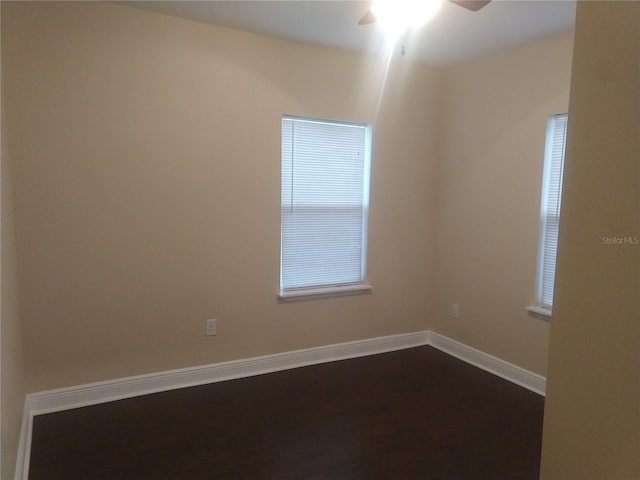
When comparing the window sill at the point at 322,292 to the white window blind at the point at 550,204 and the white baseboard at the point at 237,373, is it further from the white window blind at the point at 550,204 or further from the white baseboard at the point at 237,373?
the white window blind at the point at 550,204

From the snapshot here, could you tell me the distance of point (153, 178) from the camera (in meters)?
2.59

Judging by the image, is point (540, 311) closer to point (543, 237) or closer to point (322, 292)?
point (543, 237)

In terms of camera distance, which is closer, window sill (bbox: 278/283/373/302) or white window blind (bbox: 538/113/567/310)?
white window blind (bbox: 538/113/567/310)

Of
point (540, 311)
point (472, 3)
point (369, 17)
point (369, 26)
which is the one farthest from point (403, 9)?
point (540, 311)

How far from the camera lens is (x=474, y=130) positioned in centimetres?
329

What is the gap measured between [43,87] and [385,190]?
2490mm

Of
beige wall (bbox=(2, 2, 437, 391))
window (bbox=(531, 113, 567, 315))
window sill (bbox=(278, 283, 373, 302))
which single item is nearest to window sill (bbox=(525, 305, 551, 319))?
window (bbox=(531, 113, 567, 315))

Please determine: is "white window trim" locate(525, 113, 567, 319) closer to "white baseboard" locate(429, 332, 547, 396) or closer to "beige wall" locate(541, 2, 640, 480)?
"white baseboard" locate(429, 332, 547, 396)

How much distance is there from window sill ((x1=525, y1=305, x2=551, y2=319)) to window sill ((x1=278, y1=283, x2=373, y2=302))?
1.23m

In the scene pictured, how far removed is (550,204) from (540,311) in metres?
0.77

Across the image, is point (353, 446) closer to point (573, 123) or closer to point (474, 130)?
point (573, 123)

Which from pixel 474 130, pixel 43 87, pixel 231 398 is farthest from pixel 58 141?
pixel 474 130

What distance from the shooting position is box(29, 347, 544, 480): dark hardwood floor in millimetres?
1976

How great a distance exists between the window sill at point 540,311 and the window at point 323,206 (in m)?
1.24
